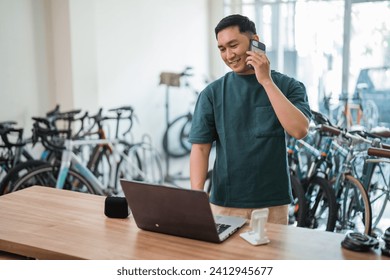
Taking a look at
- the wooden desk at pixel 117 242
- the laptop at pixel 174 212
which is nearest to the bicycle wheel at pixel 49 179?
the wooden desk at pixel 117 242

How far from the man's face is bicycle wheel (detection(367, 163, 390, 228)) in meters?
1.99

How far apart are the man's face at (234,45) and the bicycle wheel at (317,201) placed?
178 cm

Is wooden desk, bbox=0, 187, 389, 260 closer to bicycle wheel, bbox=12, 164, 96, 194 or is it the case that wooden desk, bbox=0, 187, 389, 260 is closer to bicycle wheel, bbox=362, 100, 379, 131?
bicycle wheel, bbox=12, 164, 96, 194

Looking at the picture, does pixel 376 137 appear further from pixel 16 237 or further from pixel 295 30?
pixel 295 30

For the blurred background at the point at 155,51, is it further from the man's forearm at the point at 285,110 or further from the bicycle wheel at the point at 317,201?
the man's forearm at the point at 285,110

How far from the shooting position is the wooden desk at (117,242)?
1.42m

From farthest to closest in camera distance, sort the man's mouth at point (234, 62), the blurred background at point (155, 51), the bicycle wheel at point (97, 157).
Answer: the blurred background at point (155, 51), the bicycle wheel at point (97, 157), the man's mouth at point (234, 62)

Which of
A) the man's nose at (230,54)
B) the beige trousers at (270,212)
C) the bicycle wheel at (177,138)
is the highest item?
the man's nose at (230,54)

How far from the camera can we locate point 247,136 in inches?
75.0

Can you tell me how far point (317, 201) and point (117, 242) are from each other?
222 centimetres

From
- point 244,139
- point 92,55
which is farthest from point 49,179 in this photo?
point 244,139

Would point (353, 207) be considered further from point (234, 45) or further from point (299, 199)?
point (234, 45)

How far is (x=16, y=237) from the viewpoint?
1595 millimetres
